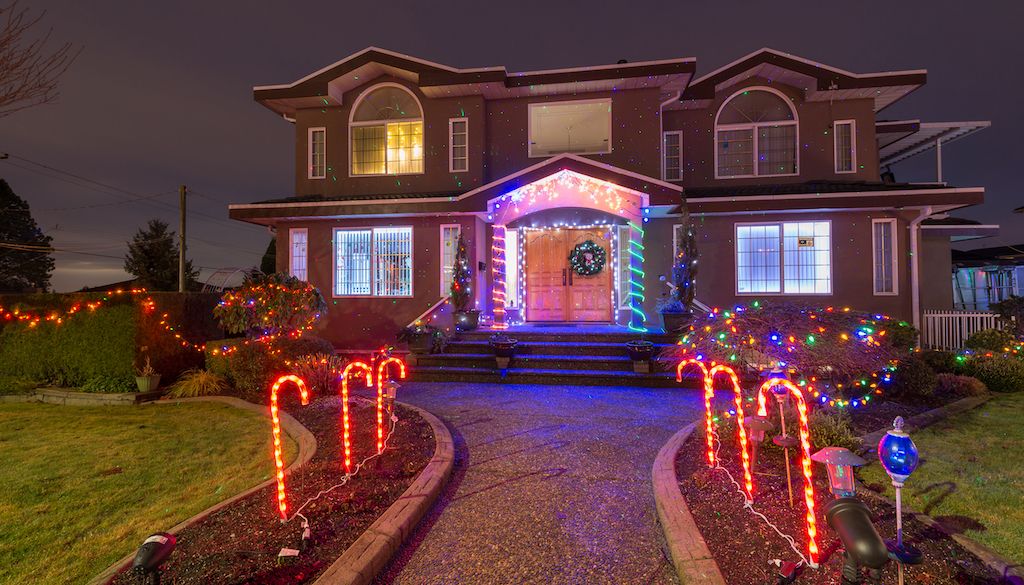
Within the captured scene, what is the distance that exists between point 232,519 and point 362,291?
32.9 ft

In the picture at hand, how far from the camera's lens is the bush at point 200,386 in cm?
912

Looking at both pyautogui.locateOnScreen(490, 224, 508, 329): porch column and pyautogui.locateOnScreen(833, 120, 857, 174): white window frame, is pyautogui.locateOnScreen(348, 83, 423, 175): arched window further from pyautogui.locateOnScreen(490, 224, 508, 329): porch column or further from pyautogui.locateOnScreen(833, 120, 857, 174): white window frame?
pyautogui.locateOnScreen(833, 120, 857, 174): white window frame

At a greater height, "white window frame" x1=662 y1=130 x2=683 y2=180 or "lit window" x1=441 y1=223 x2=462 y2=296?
"white window frame" x1=662 y1=130 x2=683 y2=180

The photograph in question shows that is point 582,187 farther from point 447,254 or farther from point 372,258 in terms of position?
point 372,258

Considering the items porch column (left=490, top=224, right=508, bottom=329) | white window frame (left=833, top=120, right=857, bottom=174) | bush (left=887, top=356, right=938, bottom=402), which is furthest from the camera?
white window frame (left=833, top=120, right=857, bottom=174)

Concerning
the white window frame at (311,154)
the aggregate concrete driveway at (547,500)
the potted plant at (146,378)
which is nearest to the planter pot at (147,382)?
the potted plant at (146,378)

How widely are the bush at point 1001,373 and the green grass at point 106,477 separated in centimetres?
1144

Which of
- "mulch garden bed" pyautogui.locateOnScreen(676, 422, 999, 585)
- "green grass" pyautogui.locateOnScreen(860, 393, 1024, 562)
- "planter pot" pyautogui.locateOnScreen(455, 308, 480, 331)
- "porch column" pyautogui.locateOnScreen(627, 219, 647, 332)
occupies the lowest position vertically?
"green grass" pyautogui.locateOnScreen(860, 393, 1024, 562)

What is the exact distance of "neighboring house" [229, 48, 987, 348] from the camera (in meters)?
12.0

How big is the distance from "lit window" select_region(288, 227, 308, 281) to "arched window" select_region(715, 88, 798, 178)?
11734 millimetres

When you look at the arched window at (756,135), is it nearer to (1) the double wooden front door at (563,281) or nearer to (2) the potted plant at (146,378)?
(1) the double wooden front door at (563,281)

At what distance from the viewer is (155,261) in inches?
1527

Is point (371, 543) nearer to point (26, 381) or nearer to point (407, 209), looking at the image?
point (407, 209)

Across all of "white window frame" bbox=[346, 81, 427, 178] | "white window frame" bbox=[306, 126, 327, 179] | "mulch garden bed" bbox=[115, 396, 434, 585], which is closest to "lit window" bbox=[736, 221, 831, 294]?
"white window frame" bbox=[346, 81, 427, 178]
